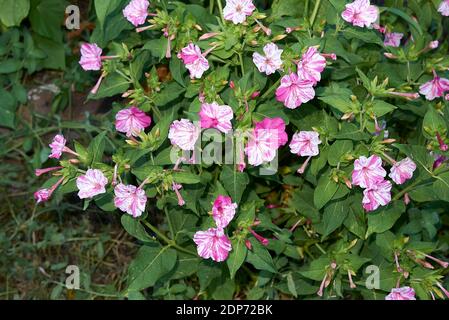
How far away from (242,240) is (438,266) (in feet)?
2.98

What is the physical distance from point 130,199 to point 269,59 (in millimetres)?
573

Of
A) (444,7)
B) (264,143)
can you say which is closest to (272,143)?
(264,143)

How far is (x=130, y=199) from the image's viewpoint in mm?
1917

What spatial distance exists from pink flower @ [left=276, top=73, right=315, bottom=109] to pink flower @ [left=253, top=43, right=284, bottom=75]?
7cm

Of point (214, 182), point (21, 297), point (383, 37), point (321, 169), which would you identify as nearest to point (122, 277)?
point (21, 297)

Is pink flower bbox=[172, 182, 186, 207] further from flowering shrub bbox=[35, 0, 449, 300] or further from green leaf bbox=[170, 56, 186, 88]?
green leaf bbox=[170, 56, 186, 88]

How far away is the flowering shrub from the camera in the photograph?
1.95 meters

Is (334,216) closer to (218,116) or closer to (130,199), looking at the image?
(218,116)

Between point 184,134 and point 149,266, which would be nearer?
point 184,134

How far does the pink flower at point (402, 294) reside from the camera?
211cm

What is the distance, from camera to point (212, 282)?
248cm

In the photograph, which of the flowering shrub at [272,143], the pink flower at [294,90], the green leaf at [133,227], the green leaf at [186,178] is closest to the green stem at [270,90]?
the flowering shrub at [272,143]

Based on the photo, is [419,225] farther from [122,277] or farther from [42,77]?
[42,77]

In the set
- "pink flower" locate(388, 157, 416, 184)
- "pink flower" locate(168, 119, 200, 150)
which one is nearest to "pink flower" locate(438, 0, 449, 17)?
"pink flower" locate(388, 157, 416, 184)
